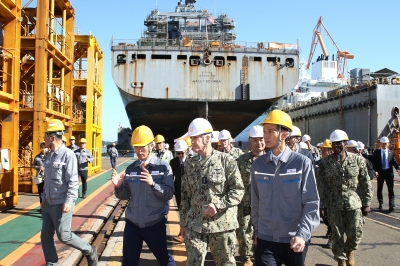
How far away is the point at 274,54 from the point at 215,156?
60.4ft

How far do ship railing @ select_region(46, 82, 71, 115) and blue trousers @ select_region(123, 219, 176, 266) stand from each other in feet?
28.3

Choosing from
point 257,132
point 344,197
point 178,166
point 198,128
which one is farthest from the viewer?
point 178,166

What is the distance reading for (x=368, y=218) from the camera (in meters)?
7.76

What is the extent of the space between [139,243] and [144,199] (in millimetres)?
411

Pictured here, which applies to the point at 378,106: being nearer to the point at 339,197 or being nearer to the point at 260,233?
the point at 339,197

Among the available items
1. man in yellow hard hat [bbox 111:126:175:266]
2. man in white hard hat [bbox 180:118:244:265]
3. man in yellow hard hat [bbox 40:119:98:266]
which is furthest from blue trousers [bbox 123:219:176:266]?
man in yellow hard hat [bbox 40:119:98:266]

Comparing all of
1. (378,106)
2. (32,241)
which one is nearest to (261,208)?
(32,241)

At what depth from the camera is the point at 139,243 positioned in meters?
3.44

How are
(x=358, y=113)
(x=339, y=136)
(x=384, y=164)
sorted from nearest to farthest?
(x=339, y=136)
(x=384, y=164)
(x=358, y=113)

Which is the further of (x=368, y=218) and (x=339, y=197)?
(x=368, y=218)

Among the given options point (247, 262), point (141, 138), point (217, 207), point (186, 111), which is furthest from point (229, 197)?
point (186, 111)

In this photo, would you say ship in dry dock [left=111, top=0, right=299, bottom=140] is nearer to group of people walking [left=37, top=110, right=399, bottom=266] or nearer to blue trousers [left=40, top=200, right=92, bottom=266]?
group of people walking [left=37, top=110, right=399, bottom=266]

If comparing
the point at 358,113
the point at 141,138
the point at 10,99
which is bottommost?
the point at 141,138

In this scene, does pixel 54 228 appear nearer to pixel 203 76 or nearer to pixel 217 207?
pixel 217 207
